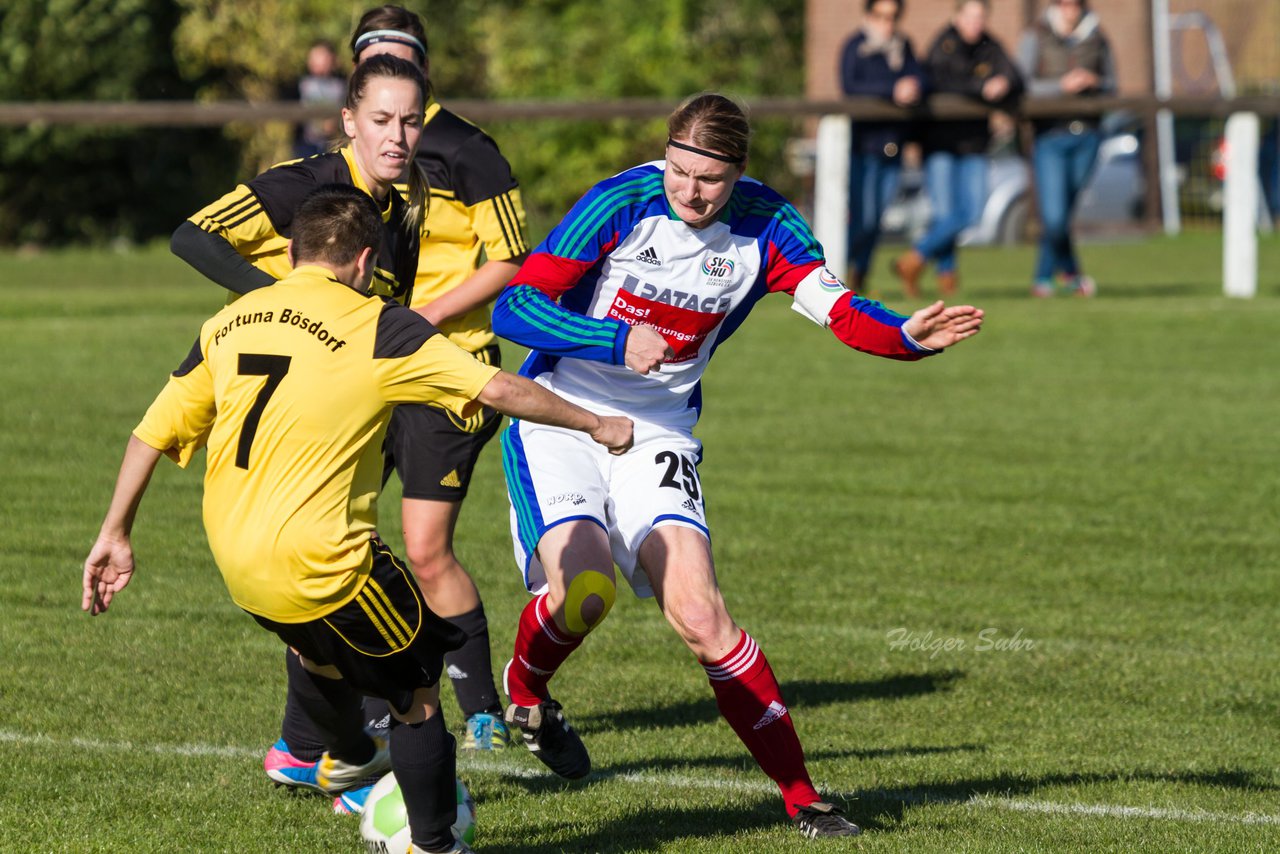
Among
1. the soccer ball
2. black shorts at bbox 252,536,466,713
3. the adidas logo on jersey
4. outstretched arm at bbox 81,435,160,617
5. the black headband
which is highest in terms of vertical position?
the black headband

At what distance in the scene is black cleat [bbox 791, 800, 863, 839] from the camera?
535 cm

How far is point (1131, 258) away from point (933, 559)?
15.5m

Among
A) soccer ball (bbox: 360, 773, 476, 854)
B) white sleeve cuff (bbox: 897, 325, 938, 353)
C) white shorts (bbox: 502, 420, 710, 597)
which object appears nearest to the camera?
soccer ball (bbox: 360, 773, 476, 854)

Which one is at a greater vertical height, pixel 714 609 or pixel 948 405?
pixel 714 609

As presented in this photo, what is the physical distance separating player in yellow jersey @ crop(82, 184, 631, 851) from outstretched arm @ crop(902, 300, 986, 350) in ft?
3.67

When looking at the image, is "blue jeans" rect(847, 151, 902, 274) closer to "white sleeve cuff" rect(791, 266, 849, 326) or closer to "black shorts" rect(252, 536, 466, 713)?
"white sleeve cuff" rect(791, 266, 849, 326)

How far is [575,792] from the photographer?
585 centimetres

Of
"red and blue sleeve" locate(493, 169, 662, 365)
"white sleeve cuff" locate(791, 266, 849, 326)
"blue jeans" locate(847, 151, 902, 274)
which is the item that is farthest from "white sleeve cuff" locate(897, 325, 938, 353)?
"blue jeans" locate(847, 151, 902, 274)

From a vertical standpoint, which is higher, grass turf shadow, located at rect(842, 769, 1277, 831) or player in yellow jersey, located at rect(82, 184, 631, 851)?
player in yellow jersey, located at rect(82, 184, 631, 851)

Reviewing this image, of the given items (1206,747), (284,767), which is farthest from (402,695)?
(1206,747)

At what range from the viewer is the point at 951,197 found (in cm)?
1641

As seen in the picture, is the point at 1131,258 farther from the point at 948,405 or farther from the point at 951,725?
the point at 951,725

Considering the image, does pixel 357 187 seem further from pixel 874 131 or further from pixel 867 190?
pixel 874 131

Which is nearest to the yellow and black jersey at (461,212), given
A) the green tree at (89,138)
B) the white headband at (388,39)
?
the white headband at (388,39)
